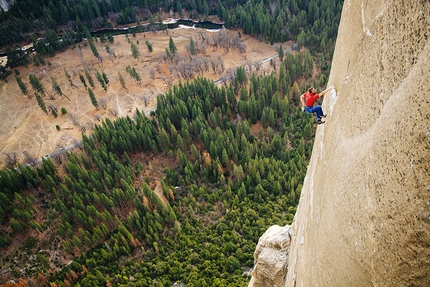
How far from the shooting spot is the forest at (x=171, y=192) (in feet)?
131

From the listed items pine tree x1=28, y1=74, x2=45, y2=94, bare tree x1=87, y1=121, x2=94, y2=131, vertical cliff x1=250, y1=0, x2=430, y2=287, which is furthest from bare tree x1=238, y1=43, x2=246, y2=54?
vertical cliff x1=250, y1=0, x2=430, y2=287

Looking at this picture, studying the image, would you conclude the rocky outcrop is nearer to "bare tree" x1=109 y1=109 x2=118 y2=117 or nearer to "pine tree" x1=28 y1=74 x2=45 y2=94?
"pine tree" x1=28 y1=74 x2=45 y2=94

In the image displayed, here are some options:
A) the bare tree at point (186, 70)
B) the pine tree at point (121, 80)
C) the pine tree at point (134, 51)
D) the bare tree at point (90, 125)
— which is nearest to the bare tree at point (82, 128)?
the bare tree at point (90, 125)

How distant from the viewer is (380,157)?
6000 mm

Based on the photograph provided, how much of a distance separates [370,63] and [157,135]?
51.3 metres

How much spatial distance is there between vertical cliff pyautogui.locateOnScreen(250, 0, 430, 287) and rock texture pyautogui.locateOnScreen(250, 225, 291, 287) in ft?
30.6

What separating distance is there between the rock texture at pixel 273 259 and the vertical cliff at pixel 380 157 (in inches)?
368

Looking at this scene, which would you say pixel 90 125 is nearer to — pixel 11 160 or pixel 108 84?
pixel 11 160

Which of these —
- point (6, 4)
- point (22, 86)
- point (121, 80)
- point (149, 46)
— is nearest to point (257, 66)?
point (149, 46)

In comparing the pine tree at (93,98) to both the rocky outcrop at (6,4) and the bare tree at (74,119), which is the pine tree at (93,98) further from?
the rocky outcrop at (6,4)

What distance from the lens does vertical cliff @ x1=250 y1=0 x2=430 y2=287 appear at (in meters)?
4.86

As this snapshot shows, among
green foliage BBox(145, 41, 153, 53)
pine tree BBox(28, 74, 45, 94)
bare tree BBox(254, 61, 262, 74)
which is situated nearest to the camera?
pine tree BBox(28, 74, 45, 94)

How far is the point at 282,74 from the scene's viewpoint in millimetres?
67312

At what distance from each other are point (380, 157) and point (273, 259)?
14674mm
